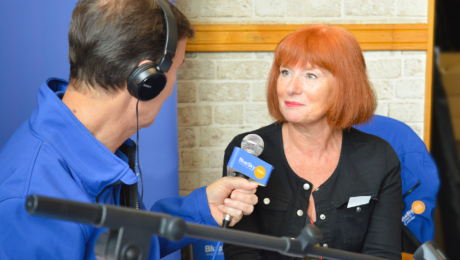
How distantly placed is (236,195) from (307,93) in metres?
0.48

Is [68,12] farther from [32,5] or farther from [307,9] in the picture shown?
[307,9]

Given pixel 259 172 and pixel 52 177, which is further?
pixel 259 172

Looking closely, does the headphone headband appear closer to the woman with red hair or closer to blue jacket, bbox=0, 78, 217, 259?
blue jacket, bbox=0, 78, 217, 259

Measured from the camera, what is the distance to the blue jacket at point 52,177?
75 cm

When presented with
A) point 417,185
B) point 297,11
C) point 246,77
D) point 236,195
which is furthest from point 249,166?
point 297,11

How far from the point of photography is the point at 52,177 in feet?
2.73

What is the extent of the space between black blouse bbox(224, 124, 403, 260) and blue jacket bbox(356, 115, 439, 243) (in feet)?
0.99

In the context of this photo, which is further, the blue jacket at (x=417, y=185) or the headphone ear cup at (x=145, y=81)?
the blue jacket at (x=417, y=185)

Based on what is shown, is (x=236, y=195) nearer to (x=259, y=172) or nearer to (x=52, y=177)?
(x=259, y=172)

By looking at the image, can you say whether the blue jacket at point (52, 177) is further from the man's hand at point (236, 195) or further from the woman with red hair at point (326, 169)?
the woman with red hair at point (326, 169)

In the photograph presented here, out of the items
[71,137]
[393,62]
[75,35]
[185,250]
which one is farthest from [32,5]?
[393,62]

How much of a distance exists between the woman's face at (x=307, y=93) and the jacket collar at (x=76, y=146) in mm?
610

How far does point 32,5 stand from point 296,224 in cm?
112

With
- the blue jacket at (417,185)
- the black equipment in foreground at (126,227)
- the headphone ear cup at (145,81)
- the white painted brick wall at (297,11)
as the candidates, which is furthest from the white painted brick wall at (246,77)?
the black equipment in foreground at (126,227)
